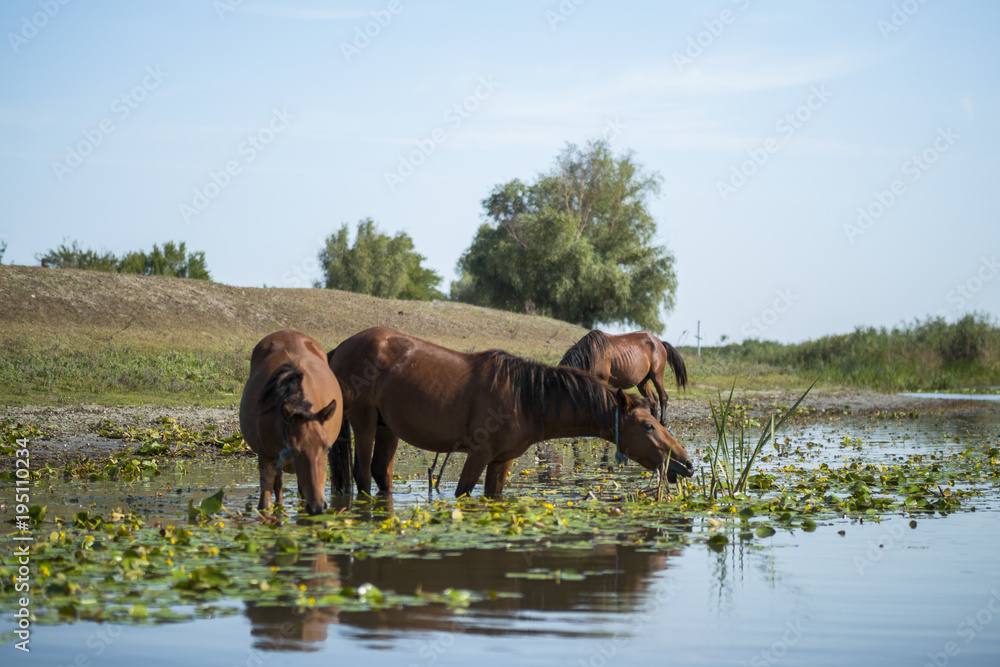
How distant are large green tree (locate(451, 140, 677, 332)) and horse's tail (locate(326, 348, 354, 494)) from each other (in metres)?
40.8

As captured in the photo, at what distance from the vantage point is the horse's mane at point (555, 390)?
27.9 ft

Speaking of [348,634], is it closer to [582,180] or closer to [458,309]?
[458,309]

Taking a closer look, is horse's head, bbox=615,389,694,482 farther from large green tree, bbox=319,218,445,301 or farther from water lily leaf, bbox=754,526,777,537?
large green tree, bbox=319,218,445,301

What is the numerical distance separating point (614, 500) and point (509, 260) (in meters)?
43.1

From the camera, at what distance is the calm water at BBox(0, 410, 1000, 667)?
436cm

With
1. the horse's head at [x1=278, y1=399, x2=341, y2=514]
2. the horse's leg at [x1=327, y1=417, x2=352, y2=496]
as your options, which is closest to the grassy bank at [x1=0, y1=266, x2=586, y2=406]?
the horse's leg at [x1=327, y1=417, x2=352, y2=496]

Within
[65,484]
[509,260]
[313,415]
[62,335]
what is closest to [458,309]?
[509,260]

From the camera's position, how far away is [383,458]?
9.39 meters

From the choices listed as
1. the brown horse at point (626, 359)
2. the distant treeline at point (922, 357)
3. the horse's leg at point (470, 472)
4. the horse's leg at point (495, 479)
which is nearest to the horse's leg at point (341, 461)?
the horse's leg at point (470, 472)

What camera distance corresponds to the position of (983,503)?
8.89 metres

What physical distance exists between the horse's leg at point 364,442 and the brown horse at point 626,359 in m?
4.53

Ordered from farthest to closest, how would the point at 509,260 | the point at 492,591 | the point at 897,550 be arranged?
the point at 509,260, the point at 897,550, the point at 492,591

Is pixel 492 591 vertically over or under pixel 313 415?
under

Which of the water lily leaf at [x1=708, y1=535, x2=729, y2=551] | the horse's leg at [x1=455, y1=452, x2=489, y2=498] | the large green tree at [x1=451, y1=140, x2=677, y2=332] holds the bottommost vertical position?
the water lily leaf at [x1=708, y1=535, x2=729, y2=551]
